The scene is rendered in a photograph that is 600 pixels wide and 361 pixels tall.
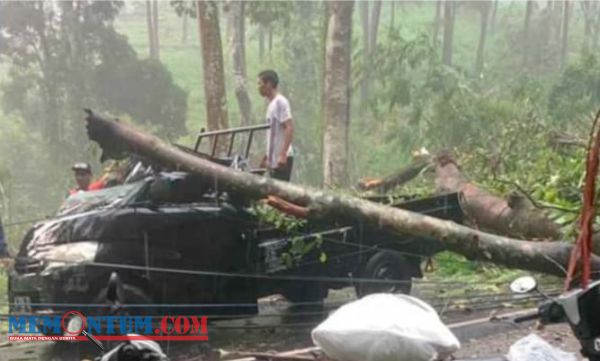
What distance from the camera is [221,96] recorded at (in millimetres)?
8273

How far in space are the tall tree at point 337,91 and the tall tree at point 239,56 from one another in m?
2.41

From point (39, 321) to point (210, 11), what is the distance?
4913mm

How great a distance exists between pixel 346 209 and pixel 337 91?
3637 millimetres

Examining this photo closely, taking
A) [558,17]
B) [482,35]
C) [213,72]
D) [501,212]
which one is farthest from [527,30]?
[501,212]

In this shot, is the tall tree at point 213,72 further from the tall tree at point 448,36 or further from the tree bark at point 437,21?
the tree bark at point 437,21

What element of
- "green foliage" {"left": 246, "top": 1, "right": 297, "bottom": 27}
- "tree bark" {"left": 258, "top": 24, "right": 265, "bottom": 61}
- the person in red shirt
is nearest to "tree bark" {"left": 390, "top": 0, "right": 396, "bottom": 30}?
"tree bark" {"left": 258, "top": 24, "right": 265, "bottom": 61}

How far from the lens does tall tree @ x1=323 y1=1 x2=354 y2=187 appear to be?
27.8ft

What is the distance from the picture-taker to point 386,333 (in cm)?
226

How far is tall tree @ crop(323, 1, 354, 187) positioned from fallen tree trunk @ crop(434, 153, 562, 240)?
7.74ft

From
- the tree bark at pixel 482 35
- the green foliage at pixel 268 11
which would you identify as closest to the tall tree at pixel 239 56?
the green foliage at pixel 268 11

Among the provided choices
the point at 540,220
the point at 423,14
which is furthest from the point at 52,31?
the point at 423,14

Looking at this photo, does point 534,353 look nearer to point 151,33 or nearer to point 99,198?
point 99,198

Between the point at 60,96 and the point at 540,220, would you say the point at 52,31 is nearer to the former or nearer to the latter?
the point at 60,96

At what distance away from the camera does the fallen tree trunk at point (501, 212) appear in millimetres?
5129
